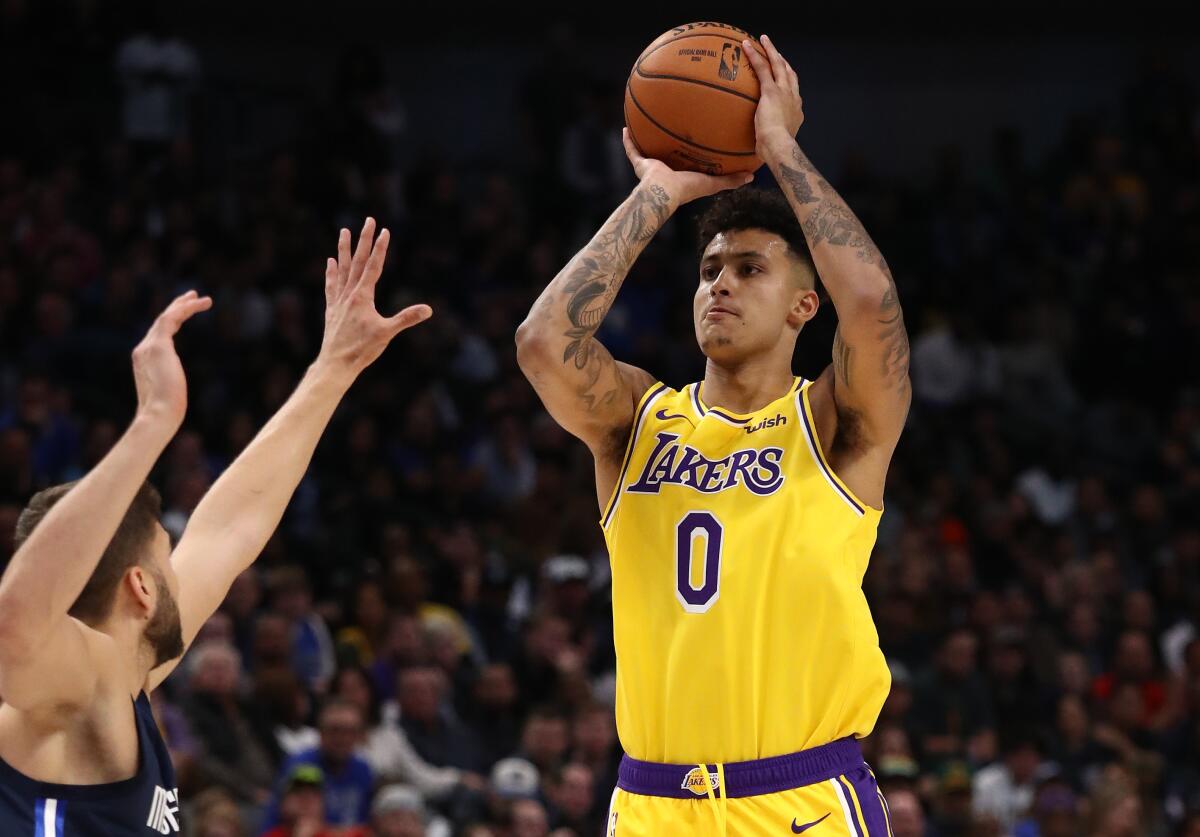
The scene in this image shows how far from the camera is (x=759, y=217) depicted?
506 centimetres

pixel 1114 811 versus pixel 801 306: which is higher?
pixel 801 306

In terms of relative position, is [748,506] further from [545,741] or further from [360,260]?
[545,741]

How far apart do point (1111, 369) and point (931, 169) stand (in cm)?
395

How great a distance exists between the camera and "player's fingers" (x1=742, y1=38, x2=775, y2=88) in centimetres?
496

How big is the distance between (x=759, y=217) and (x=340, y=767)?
17.3 ft

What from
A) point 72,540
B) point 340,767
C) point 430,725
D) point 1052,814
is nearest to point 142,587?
point 72,540

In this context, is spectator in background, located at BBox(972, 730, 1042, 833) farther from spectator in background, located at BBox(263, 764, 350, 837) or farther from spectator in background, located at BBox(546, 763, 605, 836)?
spectator in background, located at BBox(263, 764, 350, 837)

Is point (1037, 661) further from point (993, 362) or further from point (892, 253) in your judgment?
point (892, 253)

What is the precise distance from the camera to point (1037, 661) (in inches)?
489

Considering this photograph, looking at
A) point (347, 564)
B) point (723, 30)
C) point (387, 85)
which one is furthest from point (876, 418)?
point (387, 85)

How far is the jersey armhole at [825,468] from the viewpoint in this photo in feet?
15.4

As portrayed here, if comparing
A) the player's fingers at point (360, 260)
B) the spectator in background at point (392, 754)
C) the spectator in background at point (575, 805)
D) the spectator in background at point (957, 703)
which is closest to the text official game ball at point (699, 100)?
the player's fingers at point (360, 260)

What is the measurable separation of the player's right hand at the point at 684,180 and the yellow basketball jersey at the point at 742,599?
68 centimetres

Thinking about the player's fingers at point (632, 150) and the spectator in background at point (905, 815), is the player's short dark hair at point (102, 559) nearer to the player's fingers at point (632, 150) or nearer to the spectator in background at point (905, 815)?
the player's fingers at point (632, 150)
